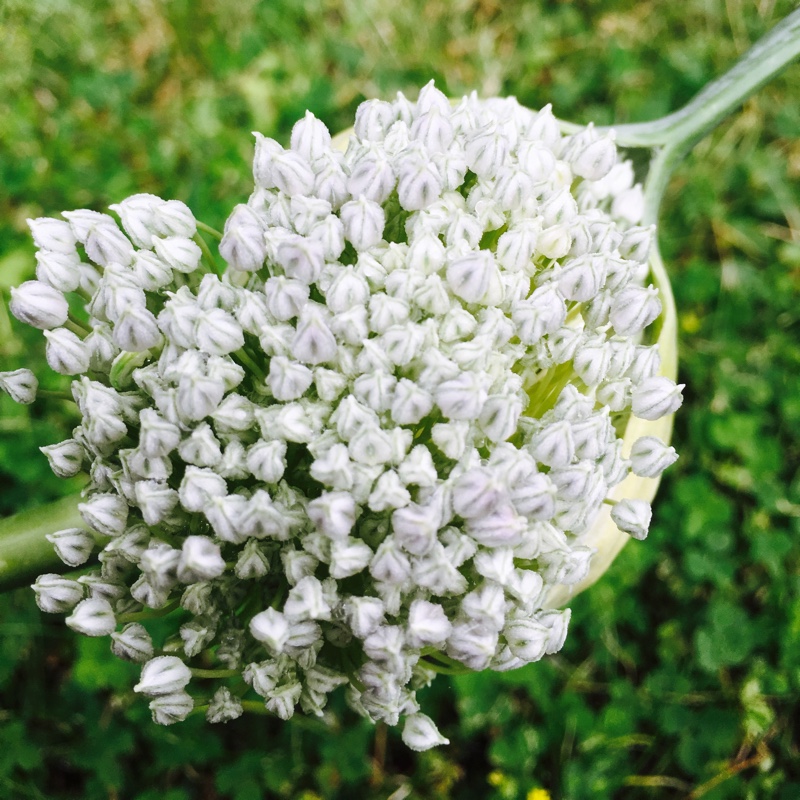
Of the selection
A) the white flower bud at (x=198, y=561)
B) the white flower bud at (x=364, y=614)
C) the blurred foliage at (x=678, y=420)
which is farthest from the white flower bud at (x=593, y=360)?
the blurred foliage at (x=678, y=420)

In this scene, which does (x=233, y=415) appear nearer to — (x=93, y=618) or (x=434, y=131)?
(x=93, y=618)

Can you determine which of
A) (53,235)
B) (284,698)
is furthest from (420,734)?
(53,235)

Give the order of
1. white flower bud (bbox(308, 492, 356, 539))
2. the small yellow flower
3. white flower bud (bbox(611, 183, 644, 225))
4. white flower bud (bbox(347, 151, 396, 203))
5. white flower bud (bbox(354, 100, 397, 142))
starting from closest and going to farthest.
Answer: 1. white flower bud (bbox(308, 492, 356, 539))
2. white flower bud (bbox(347, 151, 396, 203))
3. white flower bud (bbox(354, 100, 397, 142))
4. white flower bud (bbox(611, 183, 644, 225))
5. the small yellow flower

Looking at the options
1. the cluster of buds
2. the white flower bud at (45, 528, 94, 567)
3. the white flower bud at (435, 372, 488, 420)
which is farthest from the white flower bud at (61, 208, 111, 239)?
the white flower bud at (435, 372, 488, 420)

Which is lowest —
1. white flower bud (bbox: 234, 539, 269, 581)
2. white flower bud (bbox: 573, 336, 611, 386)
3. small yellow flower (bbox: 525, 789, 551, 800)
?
small yellow flower (bbox: 525, 789, 551, 800)

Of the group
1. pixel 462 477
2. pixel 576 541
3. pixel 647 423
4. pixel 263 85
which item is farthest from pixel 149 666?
pixel 263 85

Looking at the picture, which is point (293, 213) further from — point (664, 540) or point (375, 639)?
point (664, 540)

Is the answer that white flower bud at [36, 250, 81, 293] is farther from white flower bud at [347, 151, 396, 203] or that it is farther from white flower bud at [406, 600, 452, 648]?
white flower bud at [406, 600, 452, 648]
